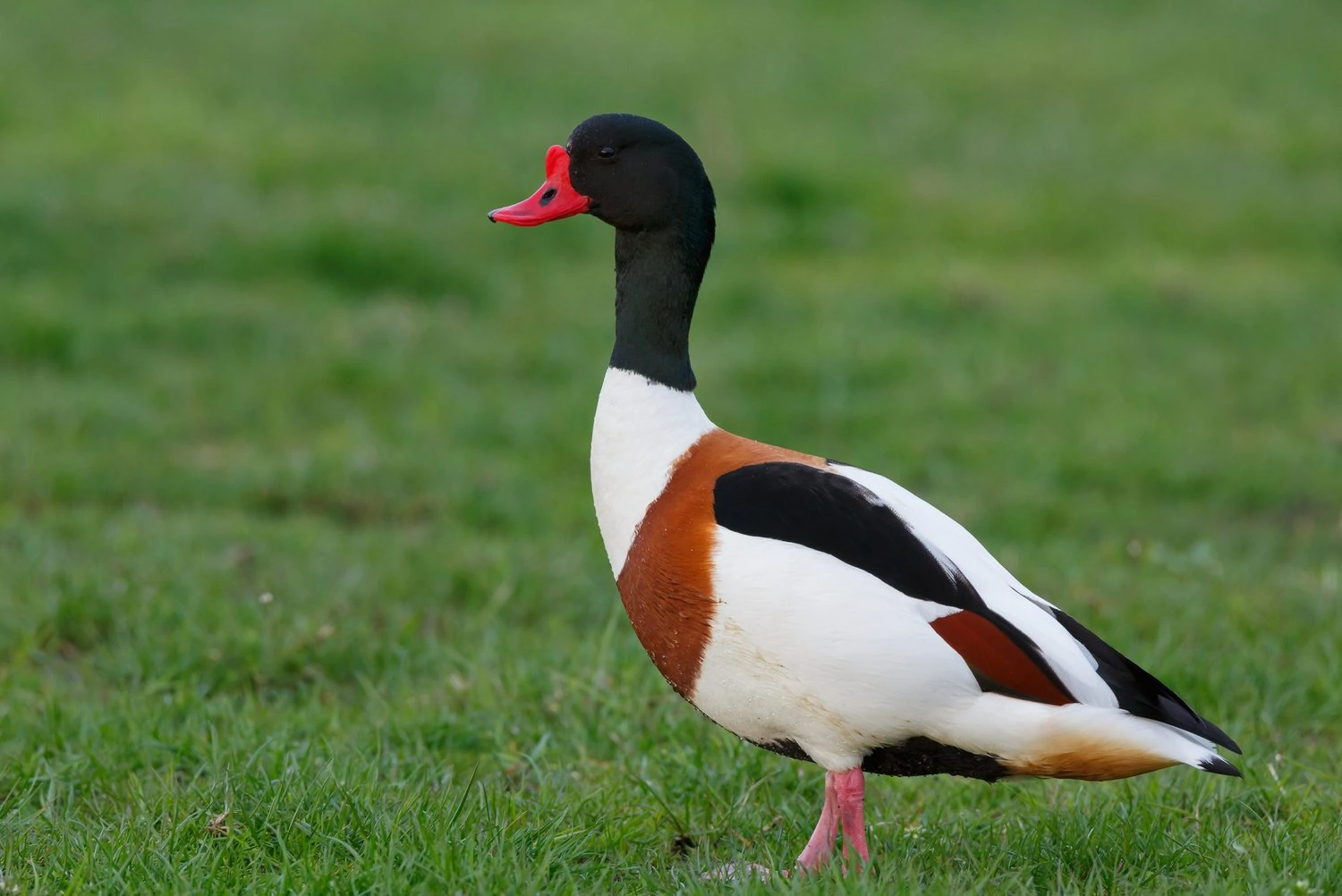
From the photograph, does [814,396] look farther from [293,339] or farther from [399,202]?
[399,202]

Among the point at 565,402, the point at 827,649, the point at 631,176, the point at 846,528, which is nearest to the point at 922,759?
the point at 827,649

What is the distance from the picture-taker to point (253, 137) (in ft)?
35.2

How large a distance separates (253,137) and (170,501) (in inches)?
192

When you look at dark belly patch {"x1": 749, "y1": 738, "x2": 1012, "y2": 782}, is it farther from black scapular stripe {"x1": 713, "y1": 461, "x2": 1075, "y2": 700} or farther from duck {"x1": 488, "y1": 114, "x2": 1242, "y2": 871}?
black scapular stripe {"x1": 713, "y1": 461, "x2": 1075, "y2": 700}

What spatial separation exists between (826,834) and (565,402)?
15.3 ft

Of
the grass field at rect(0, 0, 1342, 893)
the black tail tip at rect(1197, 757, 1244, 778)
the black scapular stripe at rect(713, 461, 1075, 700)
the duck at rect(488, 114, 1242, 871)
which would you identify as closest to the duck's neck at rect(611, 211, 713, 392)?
the duck at rect(488, 114, 1242, 871)

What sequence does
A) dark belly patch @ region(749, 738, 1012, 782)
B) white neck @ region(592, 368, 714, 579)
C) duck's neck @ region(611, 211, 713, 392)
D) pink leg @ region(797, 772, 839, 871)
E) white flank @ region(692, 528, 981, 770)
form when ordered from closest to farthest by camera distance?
white flank @ region(692, 528, 981, 770)
dark belly patch @ region(749, 738, 1012, 782)
pink leg @ region(797, 772, 839, 871)
white neck @ region(592, 368, 714, 579)
duck's neck @ region(611, 211, 713, 392)

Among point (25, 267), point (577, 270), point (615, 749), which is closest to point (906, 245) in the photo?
point (577, 270)

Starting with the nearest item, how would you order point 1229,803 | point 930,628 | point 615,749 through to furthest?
point 930,628 → point 1229,803 → point 615,749

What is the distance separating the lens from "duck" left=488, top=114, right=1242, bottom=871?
292 cm

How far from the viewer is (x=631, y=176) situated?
3.37 m

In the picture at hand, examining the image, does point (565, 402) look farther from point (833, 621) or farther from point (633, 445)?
point (833, 621)

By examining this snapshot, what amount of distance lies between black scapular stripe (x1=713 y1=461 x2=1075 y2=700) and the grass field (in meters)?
0.52

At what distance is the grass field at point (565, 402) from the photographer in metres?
3.43
